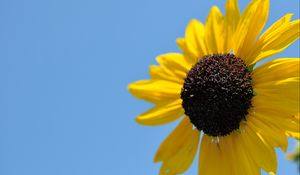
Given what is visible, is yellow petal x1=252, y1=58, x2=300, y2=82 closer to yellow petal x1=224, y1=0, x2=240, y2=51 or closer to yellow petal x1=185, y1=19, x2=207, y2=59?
yellow petal x1=224, y1=0, x2=240, y2=51

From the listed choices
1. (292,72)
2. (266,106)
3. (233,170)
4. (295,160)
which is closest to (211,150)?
(233,170)

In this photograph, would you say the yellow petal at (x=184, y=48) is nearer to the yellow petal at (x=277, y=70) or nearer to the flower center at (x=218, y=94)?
the flower center at (x=218, y=94)

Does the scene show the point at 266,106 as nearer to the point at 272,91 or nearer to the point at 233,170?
the point at 272,91

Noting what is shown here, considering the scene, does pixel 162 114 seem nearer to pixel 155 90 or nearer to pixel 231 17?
pixel 155 90


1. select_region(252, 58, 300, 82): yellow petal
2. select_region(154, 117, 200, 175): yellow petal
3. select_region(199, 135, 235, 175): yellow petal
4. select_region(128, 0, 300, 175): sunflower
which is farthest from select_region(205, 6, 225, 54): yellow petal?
select_region(199, 135, 235, 175): yellow petal

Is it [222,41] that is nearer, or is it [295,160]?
[222,41]

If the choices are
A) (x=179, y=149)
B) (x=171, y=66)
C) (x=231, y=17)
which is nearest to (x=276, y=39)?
(x=231, y=17)
